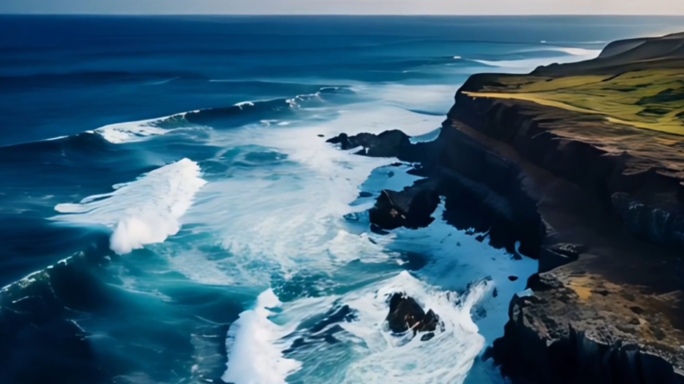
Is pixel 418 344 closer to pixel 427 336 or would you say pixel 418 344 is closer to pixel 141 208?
pixel 427 336

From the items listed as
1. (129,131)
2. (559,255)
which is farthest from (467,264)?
(129,131)

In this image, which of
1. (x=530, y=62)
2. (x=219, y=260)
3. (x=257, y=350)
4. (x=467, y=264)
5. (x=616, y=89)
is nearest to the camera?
(x=257, y=350)

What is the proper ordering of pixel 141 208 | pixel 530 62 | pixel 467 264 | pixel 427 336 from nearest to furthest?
pixel 427 336 → pixel 467 264 → pixel 141 208 → pixel 530 62

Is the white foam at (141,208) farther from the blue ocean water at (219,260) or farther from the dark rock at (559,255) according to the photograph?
the dark rock at (559,255)

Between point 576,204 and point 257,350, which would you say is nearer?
point 257,350

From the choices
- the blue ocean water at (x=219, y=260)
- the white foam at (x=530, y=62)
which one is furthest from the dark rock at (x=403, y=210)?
the white foam at (x=530, y=62)

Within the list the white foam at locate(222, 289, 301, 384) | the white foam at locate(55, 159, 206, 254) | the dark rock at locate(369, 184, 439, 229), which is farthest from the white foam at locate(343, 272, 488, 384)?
the white foam at locate(55, 159, 206, 254)
